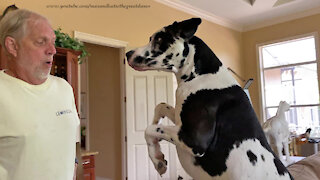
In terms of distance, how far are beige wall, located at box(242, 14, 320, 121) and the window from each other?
5.1 inches

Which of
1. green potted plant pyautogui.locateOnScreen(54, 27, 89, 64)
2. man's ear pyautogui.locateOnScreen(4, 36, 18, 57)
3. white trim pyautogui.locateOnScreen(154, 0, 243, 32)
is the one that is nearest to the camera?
man's ear pyautogui.locateOnScreen(4, 36, 18, 57)

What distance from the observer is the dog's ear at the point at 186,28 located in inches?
31.9

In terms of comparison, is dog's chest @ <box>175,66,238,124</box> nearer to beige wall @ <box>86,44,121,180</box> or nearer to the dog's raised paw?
the dog's raised paw

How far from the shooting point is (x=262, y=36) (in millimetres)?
6070

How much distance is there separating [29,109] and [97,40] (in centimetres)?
287

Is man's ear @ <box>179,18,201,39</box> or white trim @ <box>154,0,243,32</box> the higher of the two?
white trim @ <box>154,0,243,32</box>

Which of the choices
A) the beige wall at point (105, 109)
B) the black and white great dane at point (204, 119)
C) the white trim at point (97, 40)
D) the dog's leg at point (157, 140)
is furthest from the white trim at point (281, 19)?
the dog's leg at point (157, 140)

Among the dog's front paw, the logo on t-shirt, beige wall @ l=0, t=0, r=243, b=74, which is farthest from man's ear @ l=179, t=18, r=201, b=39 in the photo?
beige wall @ l=0, t=0, r=243, b=74

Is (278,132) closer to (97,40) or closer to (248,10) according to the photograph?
(97,40)

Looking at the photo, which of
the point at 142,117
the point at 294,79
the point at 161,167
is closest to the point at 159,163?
the point at 161,167

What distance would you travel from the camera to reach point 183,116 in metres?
0.78

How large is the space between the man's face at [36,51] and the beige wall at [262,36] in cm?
559

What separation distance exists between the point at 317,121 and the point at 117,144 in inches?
151

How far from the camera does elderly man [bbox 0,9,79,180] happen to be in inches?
32.5
